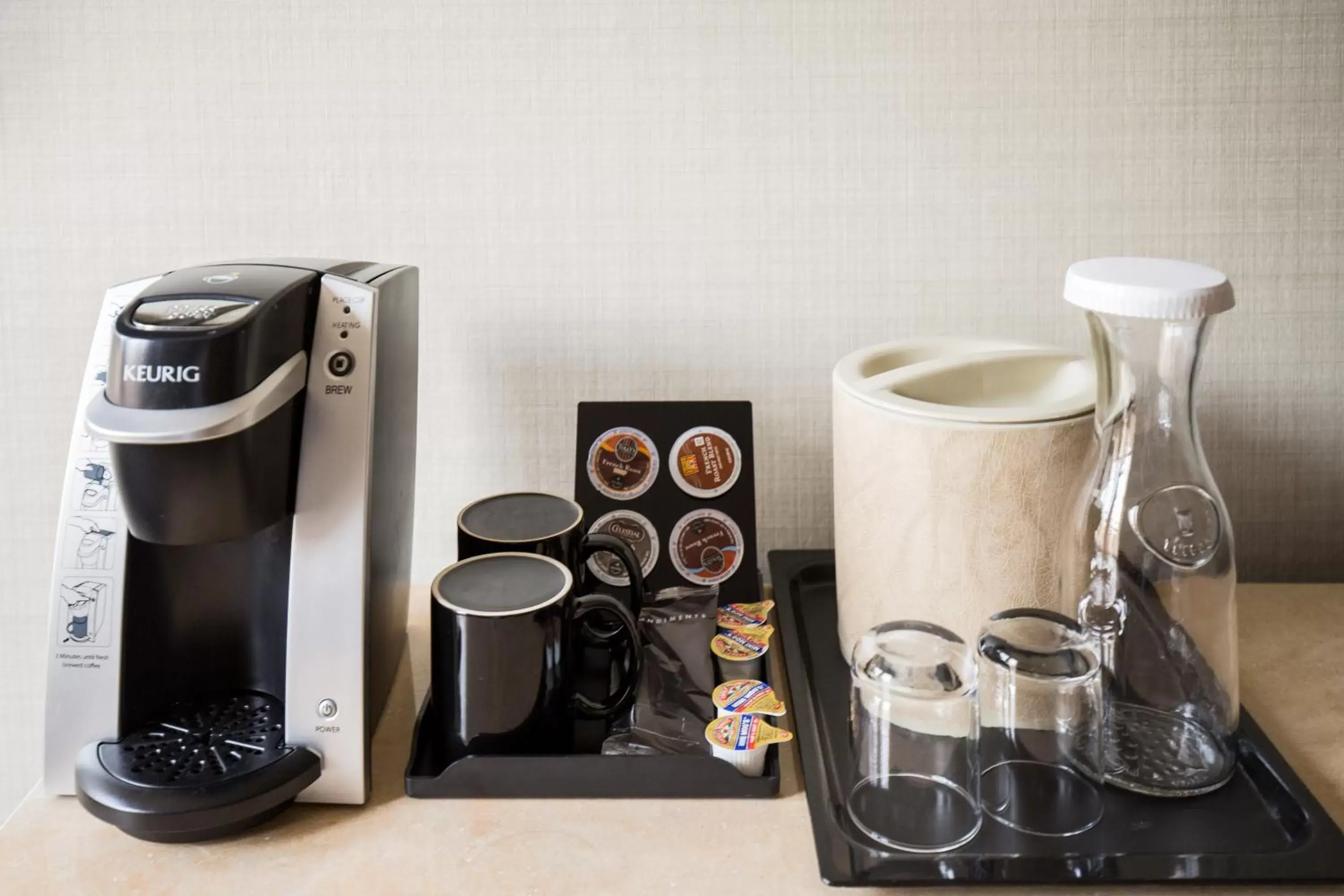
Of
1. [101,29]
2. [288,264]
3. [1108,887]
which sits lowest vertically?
[1108,887]

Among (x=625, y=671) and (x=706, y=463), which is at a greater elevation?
(x=706, y=463)

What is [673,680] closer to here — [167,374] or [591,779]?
[591,779]

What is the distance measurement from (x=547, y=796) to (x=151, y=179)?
2.00 feet

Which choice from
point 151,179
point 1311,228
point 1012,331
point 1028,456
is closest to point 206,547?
point 151,179

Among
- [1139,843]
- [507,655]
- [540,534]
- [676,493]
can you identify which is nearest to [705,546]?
[676,493]

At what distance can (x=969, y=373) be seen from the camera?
0.85m

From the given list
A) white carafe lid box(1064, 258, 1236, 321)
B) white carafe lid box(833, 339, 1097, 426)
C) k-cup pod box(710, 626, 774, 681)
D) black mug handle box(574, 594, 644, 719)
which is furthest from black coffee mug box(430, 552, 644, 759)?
white carafe lid box(1064, 258, 1236, 321)

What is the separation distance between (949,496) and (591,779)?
280 mm

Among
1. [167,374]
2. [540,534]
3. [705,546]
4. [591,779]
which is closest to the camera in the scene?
[167,374]

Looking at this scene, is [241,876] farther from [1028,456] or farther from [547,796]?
[1028,456]

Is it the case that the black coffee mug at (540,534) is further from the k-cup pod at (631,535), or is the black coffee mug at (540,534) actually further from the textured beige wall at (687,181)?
the textured beige wall at (687,181)

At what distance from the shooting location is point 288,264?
2.48 feet

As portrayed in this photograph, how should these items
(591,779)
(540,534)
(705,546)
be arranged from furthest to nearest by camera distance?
(705,546) → (540,534) → (591,779)

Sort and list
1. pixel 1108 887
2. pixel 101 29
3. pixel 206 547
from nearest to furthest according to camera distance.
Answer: pixel 1108 887, pixel 206 547, pixel 101 29
